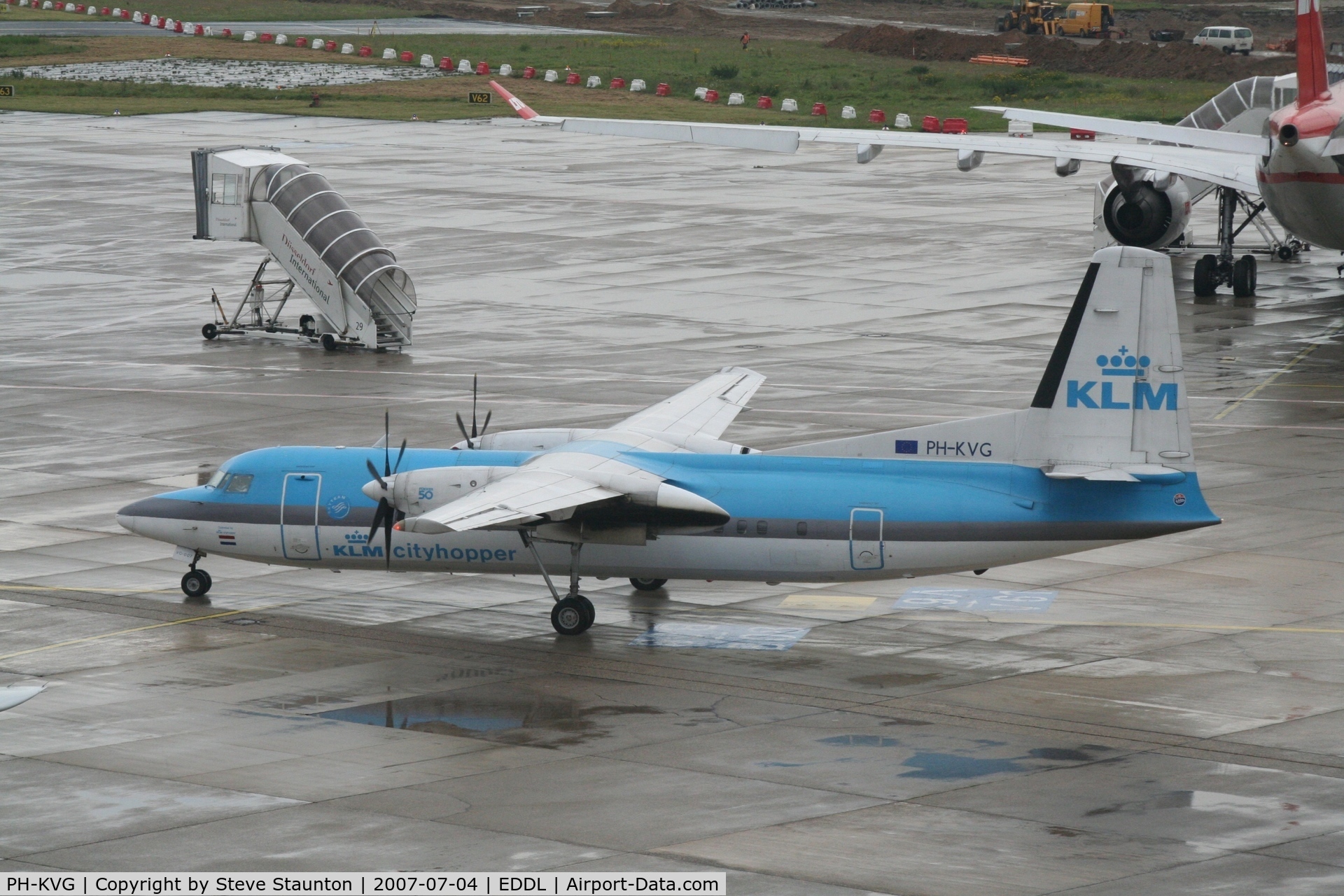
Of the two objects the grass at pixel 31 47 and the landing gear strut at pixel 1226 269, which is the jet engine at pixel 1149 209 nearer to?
the landing gear strut at pixel 1226 269

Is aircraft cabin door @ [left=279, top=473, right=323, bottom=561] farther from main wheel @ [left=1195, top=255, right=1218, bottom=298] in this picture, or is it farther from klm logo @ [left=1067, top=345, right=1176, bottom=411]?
main wheel @ [left=1195, top=255, right=1218, bottom=298]

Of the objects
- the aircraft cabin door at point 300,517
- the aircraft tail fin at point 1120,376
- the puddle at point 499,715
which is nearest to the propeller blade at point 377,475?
the aircraft cabin door at point 300,517

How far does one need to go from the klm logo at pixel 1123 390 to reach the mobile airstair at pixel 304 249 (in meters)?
28.9

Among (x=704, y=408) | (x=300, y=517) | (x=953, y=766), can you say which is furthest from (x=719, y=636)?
(x=300, y=517)

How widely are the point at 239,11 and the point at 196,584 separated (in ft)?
517

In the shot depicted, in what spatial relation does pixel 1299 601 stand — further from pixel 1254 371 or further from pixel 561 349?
pixel 561 349

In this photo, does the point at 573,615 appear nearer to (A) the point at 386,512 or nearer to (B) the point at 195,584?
(A) the point at 386,512

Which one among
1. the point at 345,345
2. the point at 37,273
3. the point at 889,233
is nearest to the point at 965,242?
the point at 889,233

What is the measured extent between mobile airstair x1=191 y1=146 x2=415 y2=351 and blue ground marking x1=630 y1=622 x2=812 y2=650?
2519cm

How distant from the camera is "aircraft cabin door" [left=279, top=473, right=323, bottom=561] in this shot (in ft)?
98.6

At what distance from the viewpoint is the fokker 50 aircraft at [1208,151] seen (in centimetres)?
4591

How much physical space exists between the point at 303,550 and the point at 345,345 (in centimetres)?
2340

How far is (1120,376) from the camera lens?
26781 millimetres

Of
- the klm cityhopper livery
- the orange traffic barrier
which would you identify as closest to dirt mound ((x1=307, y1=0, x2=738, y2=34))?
the orange traffic barrier
